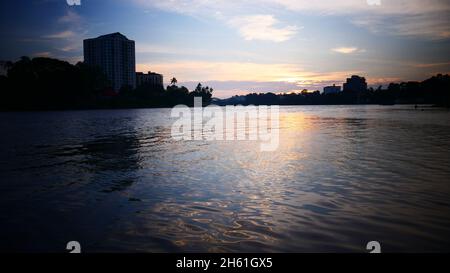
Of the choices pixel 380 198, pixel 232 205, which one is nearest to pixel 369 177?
pixel 380 198

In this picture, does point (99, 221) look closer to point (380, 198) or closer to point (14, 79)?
point (380, 198)

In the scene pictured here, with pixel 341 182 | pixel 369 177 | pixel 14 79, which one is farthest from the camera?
pixel 14 79

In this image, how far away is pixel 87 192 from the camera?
31.7ft

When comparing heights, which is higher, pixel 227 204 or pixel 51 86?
pixel 51 86

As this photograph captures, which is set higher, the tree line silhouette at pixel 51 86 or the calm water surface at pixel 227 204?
the tree line silhouette at pixel 51 86

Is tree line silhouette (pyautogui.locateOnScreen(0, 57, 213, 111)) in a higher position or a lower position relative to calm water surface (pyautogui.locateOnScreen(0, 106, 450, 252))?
higher

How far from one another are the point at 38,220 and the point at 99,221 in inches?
58.9

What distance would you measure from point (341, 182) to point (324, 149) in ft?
28.1

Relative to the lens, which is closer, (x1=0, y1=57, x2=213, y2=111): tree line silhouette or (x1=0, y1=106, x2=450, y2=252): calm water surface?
(x1=0, y1=106, x2=450, y2=252): calm water surface

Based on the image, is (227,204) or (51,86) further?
(51,86)

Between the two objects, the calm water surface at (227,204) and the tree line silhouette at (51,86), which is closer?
the calm water surface at (227,204)
